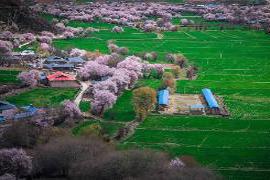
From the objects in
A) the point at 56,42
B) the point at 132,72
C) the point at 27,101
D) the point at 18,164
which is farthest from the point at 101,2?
the point at 18,164

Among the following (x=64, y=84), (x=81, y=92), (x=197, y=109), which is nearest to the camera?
(x=197, y=109)

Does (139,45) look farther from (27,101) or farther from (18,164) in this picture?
(18,164)

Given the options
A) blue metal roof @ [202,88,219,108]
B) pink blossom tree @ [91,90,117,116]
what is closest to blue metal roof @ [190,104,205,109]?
blue metal roof @ [202,88,219,108]

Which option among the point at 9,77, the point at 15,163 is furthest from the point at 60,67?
the point at 15,163

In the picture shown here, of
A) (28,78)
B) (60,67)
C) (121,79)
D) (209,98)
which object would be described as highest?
(121,79)

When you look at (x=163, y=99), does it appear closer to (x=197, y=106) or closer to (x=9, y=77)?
(x=197, y=106)

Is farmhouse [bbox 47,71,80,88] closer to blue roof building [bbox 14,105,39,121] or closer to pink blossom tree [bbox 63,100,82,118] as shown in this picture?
blue roof building [bbox 14,105,39,121]
